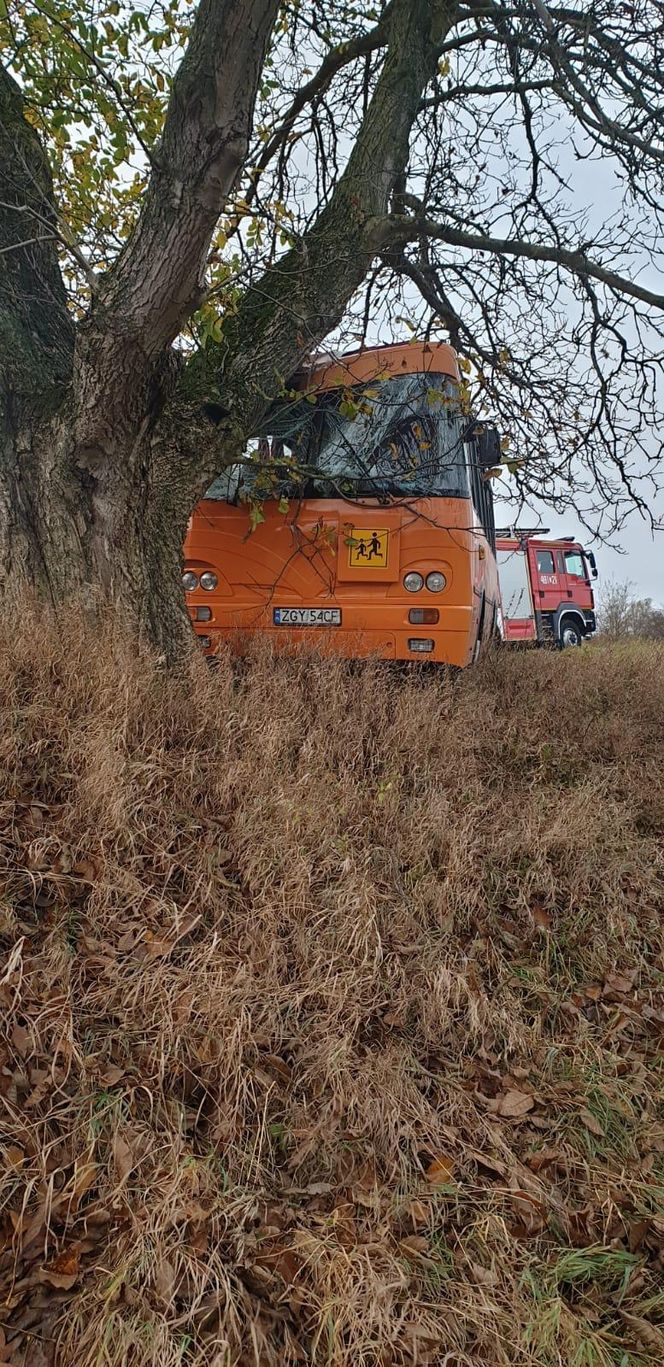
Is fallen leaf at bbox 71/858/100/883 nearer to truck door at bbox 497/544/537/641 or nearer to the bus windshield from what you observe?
the bus windshield

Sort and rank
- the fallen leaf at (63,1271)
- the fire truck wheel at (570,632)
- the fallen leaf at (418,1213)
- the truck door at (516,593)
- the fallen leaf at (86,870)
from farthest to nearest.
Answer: the fire truck wheel at (570,632), the truck door at (516,593), the fallen leaf at (86,870), the fallen leaf at (418,1213), the fallen leaf at (63,1271)

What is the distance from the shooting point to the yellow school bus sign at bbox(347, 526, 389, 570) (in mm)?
4684

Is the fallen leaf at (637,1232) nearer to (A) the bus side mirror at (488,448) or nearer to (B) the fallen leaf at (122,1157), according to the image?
(B) the fallen leaf at (122,1157)

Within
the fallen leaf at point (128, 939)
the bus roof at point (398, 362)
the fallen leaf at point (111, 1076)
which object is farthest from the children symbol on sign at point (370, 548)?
the fallen leaf at point (111, 1076)

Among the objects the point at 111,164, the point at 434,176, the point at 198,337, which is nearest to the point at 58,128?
the point at 111,164

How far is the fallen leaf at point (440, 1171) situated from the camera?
1949 millimetres

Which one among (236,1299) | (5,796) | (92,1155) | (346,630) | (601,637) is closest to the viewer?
(236,1299)

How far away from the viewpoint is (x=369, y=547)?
15.4 ft

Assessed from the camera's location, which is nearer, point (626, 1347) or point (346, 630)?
point (626, 1347)

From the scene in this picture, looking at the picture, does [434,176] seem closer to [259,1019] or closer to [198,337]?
[198,337]

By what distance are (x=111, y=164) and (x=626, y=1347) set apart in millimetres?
6302

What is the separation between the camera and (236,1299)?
1.55 meters

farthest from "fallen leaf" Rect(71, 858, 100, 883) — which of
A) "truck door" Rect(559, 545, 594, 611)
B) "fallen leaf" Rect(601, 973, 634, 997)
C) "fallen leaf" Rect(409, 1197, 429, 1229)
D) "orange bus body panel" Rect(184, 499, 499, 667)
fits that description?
"truck door" Rect(559, 545, 594, 611)

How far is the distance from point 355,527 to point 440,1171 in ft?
12.1
